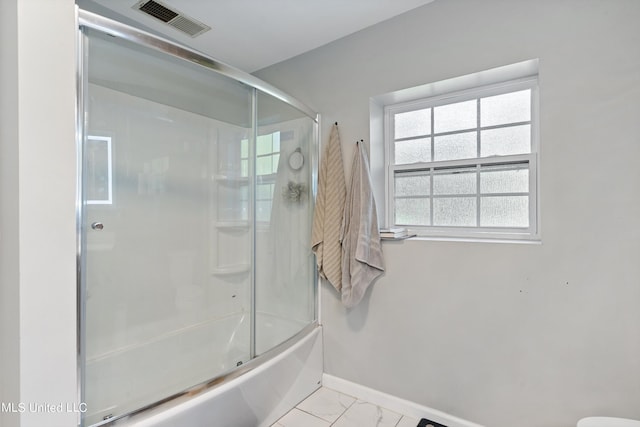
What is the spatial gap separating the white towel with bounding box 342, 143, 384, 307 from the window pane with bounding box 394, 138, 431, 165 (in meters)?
0.29

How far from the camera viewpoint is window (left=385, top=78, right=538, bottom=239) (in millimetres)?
1711

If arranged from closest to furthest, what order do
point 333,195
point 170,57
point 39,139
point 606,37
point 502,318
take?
point 39,139 → point 606,37 → point 170,57 → point 502,318 → point 333,195

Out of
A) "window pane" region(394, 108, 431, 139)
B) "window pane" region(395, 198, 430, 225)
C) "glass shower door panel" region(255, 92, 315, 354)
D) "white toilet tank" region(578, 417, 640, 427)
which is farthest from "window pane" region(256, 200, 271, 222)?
"white toilet tank" region(578, 417, 640, 427)

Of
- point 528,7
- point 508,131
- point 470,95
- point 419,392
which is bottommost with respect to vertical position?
point 419,392

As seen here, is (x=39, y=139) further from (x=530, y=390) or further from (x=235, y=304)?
(x=530, y=390)

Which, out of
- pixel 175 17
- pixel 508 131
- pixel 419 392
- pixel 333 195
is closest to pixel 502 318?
pixel 419 392

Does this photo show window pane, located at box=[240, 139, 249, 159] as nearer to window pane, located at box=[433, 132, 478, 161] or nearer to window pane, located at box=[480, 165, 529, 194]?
window pane, located at box=[433, 132, 478, 161]

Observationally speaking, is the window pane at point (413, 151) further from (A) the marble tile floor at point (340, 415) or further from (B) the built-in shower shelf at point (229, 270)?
(A) the marble tile floor at point (340, 415)

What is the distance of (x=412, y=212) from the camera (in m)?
2.06

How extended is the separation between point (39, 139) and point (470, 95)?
201 centimetres

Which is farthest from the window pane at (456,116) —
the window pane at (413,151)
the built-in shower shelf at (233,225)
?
the built-in shower shelf at (233,225)

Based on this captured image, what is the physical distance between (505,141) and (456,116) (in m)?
0.32

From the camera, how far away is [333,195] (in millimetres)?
2057

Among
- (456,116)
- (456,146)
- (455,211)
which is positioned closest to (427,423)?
(455,211)
